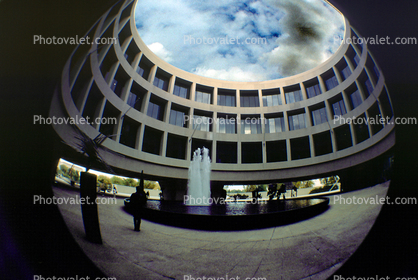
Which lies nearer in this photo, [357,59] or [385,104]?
[385,104]

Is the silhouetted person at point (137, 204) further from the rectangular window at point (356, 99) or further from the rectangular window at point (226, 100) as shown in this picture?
the rectangular window at point (226, 100)

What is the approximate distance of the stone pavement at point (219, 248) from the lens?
83 centimetres

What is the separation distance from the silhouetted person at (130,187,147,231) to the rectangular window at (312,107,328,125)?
1.43m

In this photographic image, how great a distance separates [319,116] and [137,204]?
1507 mm

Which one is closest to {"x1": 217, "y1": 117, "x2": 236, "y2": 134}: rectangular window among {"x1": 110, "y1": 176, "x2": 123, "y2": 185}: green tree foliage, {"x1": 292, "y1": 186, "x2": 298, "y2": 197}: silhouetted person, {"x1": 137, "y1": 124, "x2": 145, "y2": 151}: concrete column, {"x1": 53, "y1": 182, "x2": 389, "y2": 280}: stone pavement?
{"x1": 292, "y1": 186, "x2": 298, "y2": 197}: silhouetted person

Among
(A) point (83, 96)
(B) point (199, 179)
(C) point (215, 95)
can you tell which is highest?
(C) point (215, 95)

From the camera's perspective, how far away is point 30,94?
79 centimetres

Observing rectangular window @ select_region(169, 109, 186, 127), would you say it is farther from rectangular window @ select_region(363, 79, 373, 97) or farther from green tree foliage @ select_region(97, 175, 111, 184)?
rectangular window @ select_region(363, 79, 373, 97)

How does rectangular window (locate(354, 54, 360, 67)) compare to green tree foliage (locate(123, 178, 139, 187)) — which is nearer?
green tree foliage (locate(123, 178, 139, 187))

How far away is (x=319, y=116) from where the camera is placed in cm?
143

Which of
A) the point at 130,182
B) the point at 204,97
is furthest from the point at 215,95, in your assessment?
the point at 130,182

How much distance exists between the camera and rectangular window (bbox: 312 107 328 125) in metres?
1.42

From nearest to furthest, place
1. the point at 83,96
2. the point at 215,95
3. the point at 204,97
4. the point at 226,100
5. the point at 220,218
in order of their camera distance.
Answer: the point at 83,96 < the point at 220,218 < the point at 215,95 < the point at 204,97 < the point at 226,100

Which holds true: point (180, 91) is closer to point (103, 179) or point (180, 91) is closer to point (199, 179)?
point (199, 179)
